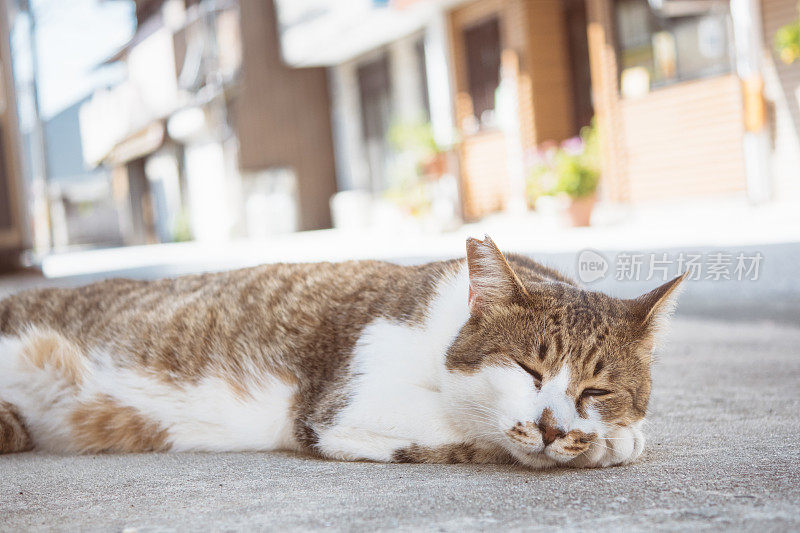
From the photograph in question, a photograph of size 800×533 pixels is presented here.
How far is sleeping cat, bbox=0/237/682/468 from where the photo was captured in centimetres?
221

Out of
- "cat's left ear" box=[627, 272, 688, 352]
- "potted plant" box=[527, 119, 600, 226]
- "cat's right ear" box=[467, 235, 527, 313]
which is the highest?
"potted plant" box=[527, 119, 600, 226]

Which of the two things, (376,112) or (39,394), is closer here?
(39,394)

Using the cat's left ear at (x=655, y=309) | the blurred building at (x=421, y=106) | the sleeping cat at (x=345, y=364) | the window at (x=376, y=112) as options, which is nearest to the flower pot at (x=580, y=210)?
the blurred building at (x=421, y=106)

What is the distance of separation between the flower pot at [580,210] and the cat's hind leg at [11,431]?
991 centimetres

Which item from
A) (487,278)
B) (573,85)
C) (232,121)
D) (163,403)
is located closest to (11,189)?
(163,403)

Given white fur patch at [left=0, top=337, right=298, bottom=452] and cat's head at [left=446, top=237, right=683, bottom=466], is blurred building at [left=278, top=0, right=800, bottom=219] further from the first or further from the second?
white fur patch at [left=0, top=337, right=298, bottom=452]

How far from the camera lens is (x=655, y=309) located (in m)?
2.30

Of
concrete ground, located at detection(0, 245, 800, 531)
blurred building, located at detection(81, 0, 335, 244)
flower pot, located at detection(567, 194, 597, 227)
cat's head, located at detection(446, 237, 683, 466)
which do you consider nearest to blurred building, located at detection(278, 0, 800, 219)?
flower pot, located at detection(567, 194, 597, 227)

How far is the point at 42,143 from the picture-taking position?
64.1 feet

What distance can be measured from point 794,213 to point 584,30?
21.3 feet

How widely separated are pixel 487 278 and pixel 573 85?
42.8ft

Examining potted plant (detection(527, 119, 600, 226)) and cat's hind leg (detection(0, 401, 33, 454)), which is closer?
cat's hind leg (detection(0, 401, 33, 454))

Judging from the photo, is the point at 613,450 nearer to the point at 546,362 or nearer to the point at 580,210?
the point at 546,362

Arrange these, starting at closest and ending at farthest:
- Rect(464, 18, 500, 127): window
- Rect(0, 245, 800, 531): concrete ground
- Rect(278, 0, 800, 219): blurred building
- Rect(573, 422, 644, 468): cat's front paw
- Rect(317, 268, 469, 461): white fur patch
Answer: Rect(0, 245, 800, 531): concrete ground → Rect(573, 422, 644, 468): cat's front paw → Rect(317, 268, 469, 461): white fur patch → Rect(278, 0, 800, 219): blurred building → Rect(464, 18, 500, 127): window
